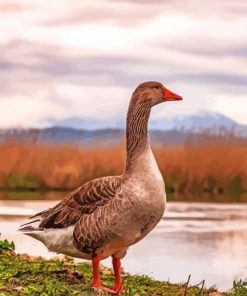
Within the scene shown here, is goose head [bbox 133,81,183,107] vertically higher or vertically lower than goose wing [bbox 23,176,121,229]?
higher

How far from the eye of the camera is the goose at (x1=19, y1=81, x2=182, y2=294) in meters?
8.44

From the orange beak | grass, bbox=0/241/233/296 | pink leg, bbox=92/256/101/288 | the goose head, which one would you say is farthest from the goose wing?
the orange beak

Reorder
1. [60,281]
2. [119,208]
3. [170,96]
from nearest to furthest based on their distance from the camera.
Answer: [119,208] → [170,96] → [60,281]

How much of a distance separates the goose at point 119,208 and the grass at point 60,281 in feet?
1.16

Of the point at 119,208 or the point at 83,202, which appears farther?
the point at 83,202

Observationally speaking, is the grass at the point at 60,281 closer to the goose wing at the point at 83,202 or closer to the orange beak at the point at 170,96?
the goose wing at the point at 83,202

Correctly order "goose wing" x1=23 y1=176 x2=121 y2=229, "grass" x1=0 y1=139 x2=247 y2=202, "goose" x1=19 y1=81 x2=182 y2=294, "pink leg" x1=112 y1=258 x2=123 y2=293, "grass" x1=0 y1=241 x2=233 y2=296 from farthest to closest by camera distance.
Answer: "grass" x1=0 y1=139 x2=247 y2=202, "pink leg" x1=112 y1=258 x2=123 y2=293, "goose wing" x1=23 y1=176 x2=121 y2=229, "grass" x1=0 y1=241 x2=233 y2=296, "goose" x1=19 y1=81 x2=182 y2=294

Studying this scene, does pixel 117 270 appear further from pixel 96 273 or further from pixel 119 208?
pixel 119 208

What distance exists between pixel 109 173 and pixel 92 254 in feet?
49.4

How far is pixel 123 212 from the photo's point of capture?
8.42 m

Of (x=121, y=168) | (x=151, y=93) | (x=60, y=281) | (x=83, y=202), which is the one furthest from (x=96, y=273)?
(x=121, y=168)

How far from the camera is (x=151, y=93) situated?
29.3 feet

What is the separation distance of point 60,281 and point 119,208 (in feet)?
4.06

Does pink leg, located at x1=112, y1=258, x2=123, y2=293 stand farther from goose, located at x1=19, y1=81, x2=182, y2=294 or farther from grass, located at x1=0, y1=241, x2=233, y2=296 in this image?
grass, located at x1=0, y1=241, x2=233, y2=296
